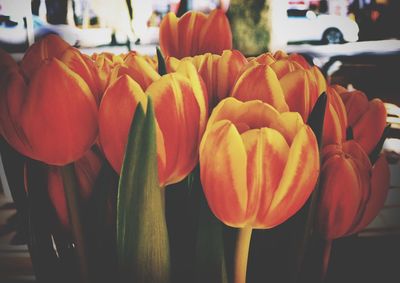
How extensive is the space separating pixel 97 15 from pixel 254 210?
1.68 ft

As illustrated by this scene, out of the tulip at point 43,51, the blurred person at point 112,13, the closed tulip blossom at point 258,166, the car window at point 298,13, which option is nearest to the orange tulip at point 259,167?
the closed tulip blossom at point 258,166

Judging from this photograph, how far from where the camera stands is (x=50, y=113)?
0.66ft

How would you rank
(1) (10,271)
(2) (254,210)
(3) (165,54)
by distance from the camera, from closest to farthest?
(2) (254,210)
(3) (165,54)
(1) (10,271)

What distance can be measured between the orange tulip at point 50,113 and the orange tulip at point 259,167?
0.06 meters

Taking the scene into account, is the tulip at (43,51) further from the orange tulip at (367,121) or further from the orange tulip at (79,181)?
the orange tulip at (367,121)

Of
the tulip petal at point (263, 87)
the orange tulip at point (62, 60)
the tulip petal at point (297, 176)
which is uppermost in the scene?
the orange tulip at point (62, 60)

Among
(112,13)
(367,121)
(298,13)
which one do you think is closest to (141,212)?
(367,121)

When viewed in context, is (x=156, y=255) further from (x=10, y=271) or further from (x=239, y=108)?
(x=10, y=271)

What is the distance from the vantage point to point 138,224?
201 millimetres

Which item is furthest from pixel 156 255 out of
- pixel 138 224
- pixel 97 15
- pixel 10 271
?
pixel 97 15

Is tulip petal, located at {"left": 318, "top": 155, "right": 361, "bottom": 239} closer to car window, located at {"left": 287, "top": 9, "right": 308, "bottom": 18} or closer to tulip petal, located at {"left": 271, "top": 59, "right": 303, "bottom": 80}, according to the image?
tulip petal, located at {"left": 271, "top": 59, "right": 303, "bottom": 80}

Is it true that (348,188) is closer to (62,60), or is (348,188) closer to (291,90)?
(291,90)

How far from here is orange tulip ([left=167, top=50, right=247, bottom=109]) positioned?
250 millimetres

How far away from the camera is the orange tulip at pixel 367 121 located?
261 millimetres
